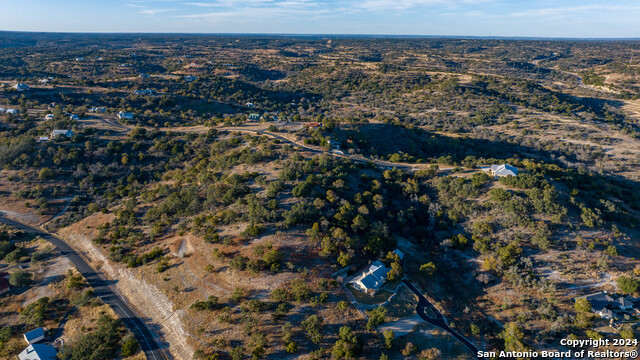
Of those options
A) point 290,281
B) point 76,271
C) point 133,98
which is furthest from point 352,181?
point 133,98

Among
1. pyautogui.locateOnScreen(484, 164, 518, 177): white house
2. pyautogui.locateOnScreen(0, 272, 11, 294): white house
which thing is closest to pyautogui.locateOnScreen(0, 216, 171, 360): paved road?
pyautogui.locateOnScreen(0, 272, 11, 294): white house

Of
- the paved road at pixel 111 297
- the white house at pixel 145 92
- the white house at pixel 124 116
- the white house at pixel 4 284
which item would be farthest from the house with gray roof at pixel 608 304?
the white house at pixel 145 92

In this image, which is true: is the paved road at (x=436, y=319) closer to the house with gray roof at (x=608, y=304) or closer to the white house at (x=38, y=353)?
the house with gray roof at (x=608, y=304)

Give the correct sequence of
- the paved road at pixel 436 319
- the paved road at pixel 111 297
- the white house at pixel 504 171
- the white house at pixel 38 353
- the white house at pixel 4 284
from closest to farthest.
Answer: the white house at pixel 38 353 < the paved road at pixel 111 297 < the paved road at pixel 436 319 < the white house at pixel 4 284 < the white house at pixel 504 171

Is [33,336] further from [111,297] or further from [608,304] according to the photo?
[608,304]

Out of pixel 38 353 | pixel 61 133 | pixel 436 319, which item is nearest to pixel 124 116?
pixel 61 133

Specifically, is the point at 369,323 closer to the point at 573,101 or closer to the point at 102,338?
the point at 102,338
